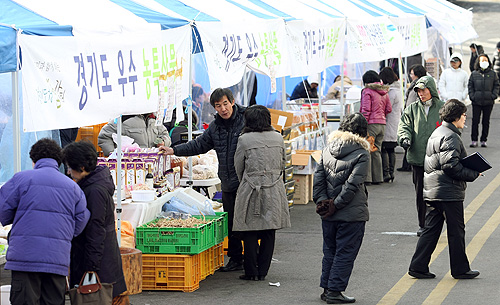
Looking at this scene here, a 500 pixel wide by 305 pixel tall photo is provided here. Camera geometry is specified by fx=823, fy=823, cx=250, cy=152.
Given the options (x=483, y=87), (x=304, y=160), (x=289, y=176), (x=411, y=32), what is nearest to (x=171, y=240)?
(x=289, y=176)

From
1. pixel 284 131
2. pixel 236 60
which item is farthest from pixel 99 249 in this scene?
pixel 284 131

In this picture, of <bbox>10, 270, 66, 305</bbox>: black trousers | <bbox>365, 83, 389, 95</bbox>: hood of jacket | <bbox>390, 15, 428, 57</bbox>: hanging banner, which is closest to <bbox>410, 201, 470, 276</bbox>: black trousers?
<bbox>10, 270, 66, 305</bbox>: black trousers

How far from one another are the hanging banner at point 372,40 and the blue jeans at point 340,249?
7.32 metres

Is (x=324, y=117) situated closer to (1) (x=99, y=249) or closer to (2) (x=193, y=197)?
(2) (x=193, y=197)

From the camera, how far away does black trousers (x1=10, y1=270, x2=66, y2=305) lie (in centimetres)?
562

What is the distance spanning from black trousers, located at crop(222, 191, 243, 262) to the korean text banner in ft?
3.93

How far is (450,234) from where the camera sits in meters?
8.23

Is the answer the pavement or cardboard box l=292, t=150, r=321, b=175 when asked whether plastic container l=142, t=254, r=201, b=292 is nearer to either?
the pavement

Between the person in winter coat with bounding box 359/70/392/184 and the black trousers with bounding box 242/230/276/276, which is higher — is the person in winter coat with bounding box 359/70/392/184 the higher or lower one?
the higher one

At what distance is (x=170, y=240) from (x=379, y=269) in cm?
234

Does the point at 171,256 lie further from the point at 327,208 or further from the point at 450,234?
the point at 450,234

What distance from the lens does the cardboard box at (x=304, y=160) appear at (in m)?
12.8

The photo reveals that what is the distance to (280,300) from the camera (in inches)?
301

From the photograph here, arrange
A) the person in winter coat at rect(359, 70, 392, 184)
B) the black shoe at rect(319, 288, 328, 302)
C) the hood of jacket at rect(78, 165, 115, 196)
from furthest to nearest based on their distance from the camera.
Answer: the person in winter coat at rect(359, 70, 392, 184) < the black shoe at rect(319, 288, 328, 302) < the hood of jacket at rect(78, 165, 115, 196)
